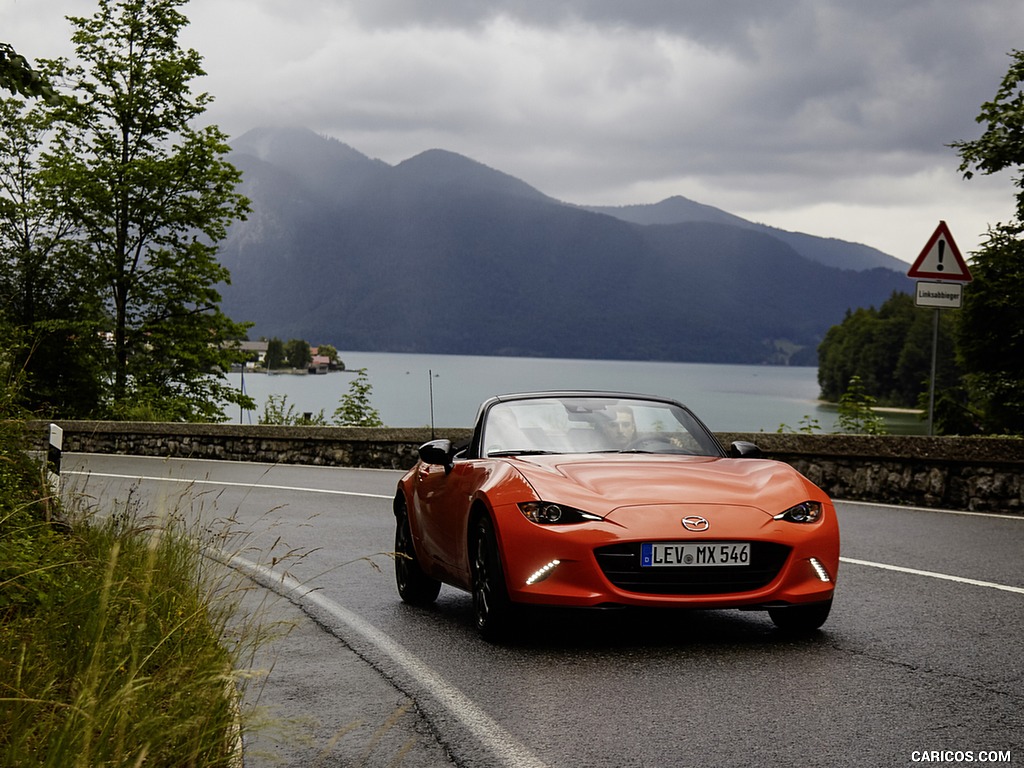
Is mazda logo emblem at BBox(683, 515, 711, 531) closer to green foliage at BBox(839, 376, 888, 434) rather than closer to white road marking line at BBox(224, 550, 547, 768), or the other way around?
white road marking line at BBox(224, 550, 547, 768)

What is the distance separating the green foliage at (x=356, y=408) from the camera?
30.1 metres

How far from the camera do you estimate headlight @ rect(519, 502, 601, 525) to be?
6.70 meters

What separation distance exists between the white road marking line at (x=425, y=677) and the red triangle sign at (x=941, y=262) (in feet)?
30.5

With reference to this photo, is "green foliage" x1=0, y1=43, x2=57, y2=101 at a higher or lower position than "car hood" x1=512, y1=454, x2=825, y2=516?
higher

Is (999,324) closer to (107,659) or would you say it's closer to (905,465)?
(905,465)

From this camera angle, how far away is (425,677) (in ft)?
20.4

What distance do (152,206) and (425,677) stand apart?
36663 mm

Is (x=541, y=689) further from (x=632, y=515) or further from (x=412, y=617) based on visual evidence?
(x=412, y=617)

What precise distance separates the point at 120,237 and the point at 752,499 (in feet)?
122

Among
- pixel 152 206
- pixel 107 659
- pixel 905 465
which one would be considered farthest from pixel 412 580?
pixel 152 206

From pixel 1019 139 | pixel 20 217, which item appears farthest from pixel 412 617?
pixel 20 217

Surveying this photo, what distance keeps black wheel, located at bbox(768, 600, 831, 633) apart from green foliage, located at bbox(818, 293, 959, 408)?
346 feet

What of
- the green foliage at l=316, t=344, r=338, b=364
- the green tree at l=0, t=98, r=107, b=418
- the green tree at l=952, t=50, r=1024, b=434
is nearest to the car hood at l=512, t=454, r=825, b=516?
the green tree at l=952, t=50, r=1024, b=434

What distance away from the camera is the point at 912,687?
229 inches
